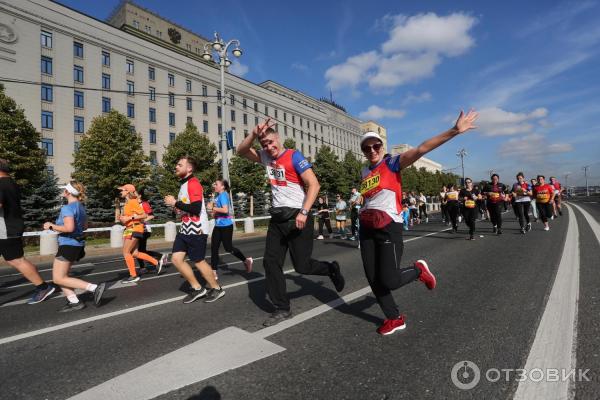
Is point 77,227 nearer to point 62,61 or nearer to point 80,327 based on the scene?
point 80,327

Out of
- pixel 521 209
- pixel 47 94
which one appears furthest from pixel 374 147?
pixel 47 94

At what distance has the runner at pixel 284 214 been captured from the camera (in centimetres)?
360

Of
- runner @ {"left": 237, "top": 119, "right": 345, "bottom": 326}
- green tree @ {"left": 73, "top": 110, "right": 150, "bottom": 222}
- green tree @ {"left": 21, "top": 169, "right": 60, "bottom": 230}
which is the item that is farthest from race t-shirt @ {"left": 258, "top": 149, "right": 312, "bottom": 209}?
green tree @ {"left": 73, "top": 110, "right": 150, "bottom": 222}

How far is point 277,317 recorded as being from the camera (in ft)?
11.6

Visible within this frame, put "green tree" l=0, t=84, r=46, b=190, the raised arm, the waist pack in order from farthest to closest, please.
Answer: "green tree" l=0, t=84, r=46, b=190 → the waist pack → the raised arm

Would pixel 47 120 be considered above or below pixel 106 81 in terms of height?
below

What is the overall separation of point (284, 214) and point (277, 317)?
1.04 m

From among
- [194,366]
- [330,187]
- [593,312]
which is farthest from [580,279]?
[330,187]

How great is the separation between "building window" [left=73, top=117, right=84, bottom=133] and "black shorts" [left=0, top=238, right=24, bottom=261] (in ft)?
147

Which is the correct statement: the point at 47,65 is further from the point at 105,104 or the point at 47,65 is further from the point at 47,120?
the point at 105,104

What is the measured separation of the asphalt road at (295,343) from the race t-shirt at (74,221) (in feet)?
2.86

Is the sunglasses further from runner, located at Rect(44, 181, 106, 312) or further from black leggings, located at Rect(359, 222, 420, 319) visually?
runner, located at Rect(44, 181, 106, 312)

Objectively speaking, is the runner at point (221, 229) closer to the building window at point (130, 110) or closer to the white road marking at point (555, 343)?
the white road marking at point (555, 343)

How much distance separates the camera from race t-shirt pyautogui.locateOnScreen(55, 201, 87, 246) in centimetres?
439
